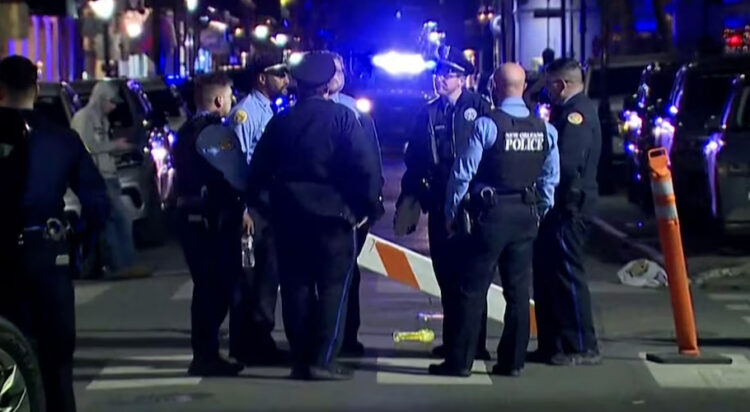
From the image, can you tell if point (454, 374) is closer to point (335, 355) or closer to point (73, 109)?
point (335, 355)

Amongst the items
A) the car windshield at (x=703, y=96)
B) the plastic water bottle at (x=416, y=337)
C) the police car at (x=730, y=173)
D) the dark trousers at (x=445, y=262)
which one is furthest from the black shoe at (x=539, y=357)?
the car windshield at (x=703, y=96)

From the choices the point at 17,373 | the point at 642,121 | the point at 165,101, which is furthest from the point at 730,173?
the point at 17,373

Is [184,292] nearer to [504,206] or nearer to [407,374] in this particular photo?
[407,374]

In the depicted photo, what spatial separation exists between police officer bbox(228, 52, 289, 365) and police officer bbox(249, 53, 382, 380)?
0.53 m

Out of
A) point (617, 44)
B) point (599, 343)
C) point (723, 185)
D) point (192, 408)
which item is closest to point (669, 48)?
point (617, 44)

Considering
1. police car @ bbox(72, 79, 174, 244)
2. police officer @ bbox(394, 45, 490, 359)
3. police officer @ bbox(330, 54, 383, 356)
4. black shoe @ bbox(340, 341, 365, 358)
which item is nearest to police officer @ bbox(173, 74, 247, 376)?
police officer @ bbox(330, 54, 383, 356)

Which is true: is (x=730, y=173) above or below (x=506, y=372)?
above

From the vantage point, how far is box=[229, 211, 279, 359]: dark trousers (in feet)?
33.5

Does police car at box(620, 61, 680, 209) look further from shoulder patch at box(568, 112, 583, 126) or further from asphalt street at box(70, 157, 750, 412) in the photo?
shoulder patch at box(568, 112, 583, 126)

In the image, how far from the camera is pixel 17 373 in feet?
23.5

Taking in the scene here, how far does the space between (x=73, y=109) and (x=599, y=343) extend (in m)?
7.49

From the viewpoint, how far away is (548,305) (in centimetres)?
1031

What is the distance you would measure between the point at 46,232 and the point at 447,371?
327cm

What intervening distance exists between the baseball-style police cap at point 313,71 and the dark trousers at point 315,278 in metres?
0.80
